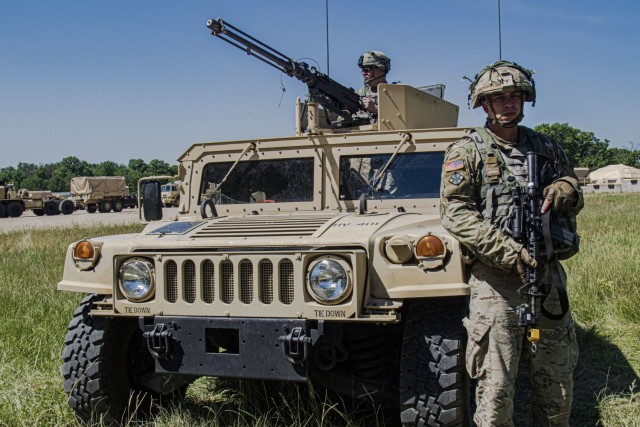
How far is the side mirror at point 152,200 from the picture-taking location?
15.3 ft

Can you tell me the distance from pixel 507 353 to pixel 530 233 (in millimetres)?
495

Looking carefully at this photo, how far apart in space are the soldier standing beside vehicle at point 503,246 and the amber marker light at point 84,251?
186 cm

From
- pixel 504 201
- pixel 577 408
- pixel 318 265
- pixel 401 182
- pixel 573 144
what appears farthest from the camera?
pixel 573 144

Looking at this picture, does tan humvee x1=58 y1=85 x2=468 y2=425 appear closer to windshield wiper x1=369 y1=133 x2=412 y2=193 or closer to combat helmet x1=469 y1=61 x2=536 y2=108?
windshield wiper x1=369 y1=133 x2=412 y2=193

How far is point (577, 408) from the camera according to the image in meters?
3.96

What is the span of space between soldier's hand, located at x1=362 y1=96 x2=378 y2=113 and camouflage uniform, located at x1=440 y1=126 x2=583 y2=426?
9.70 feet

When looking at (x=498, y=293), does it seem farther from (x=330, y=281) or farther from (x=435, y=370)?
(x=330, y=281)

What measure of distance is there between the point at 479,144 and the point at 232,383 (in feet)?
7.67

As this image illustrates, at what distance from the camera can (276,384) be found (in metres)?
4.26

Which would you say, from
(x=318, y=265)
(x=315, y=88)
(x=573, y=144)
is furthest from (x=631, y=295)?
(x=573, y=144)

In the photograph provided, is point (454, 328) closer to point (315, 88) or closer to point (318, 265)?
point (318, 265)

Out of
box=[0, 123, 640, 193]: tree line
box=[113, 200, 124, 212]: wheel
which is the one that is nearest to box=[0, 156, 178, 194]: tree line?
box=[0, 123, 640, 193]: tree line

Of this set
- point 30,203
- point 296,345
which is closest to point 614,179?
point 30,203

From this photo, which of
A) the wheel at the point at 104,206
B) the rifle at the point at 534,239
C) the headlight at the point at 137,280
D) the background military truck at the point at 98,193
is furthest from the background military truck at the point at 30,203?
the rifle at the point at 534,239
